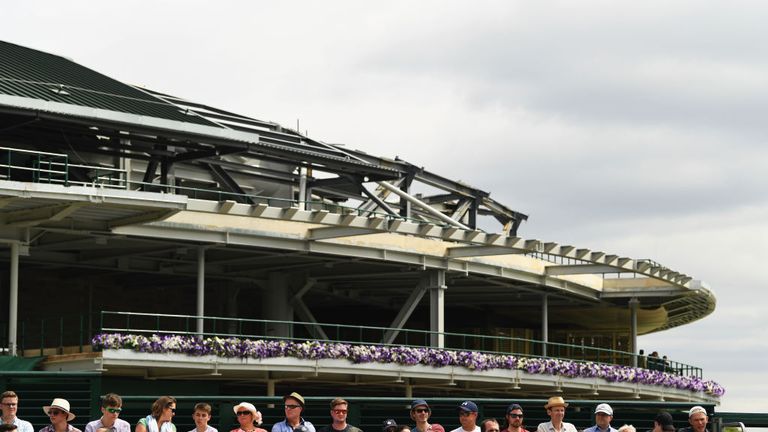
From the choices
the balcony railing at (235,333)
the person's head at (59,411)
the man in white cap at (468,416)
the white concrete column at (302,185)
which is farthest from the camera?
the white concrete column at (302,185)

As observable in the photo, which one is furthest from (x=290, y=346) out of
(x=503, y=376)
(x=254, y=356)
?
(x=503, y=376)

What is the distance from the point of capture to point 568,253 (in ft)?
145

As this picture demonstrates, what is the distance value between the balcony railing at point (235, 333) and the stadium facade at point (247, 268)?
0.42 feet

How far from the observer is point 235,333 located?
1722 inches

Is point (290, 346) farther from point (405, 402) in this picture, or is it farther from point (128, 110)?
point (405, 402)

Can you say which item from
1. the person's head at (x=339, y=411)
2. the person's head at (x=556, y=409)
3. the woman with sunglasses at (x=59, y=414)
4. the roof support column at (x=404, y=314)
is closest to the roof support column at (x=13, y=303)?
the roof support column at (x=404, y=314)

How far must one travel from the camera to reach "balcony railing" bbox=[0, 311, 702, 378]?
3788 centimetres

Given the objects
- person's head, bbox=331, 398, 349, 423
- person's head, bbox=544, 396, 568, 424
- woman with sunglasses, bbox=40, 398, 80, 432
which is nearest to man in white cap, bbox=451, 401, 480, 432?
person's head, bbox=544, 396, 568, 424

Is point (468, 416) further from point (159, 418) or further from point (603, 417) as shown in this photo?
point (159, 418)

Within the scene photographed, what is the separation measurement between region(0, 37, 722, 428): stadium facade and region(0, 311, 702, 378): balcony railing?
0.13 meters

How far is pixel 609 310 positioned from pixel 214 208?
81.2 ft

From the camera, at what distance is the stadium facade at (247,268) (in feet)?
120

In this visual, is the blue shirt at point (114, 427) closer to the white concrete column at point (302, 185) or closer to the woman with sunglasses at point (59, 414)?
the woman with sunglasses at point (59, 414)

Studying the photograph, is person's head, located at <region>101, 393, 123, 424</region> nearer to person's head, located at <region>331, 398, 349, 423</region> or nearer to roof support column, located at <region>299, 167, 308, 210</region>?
person's head, located at <region>331, 398, 349, 423</region>
